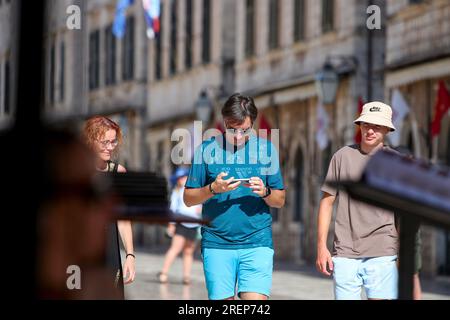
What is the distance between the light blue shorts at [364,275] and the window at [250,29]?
28.9 metres

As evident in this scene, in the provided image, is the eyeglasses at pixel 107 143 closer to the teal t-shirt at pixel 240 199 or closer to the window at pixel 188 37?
the teal t-shirt at pixel 240 199

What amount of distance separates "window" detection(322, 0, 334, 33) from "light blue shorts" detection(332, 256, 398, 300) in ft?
77.9

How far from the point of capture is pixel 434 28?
83.0ft

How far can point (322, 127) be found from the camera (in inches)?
1201

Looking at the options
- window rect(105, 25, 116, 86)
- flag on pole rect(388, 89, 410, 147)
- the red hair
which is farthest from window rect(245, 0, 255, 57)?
the red hair

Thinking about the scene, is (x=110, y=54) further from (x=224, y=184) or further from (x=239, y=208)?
(x=224, y=184)

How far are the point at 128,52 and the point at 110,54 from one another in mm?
1753

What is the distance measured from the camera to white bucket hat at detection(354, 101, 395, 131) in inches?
314

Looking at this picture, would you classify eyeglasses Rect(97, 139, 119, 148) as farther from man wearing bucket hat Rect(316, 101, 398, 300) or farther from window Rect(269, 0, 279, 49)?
window Rect(269, 0, 279, 49)

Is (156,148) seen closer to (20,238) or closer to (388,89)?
(388,89)

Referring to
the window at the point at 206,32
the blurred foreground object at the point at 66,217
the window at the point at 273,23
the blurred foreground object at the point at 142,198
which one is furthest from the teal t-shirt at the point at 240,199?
the window at the point at 206,32

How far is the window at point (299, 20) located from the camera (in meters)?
33.3

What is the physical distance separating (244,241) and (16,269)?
503 centimetres

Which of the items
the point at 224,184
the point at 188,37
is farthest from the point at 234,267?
the point at 188,37
